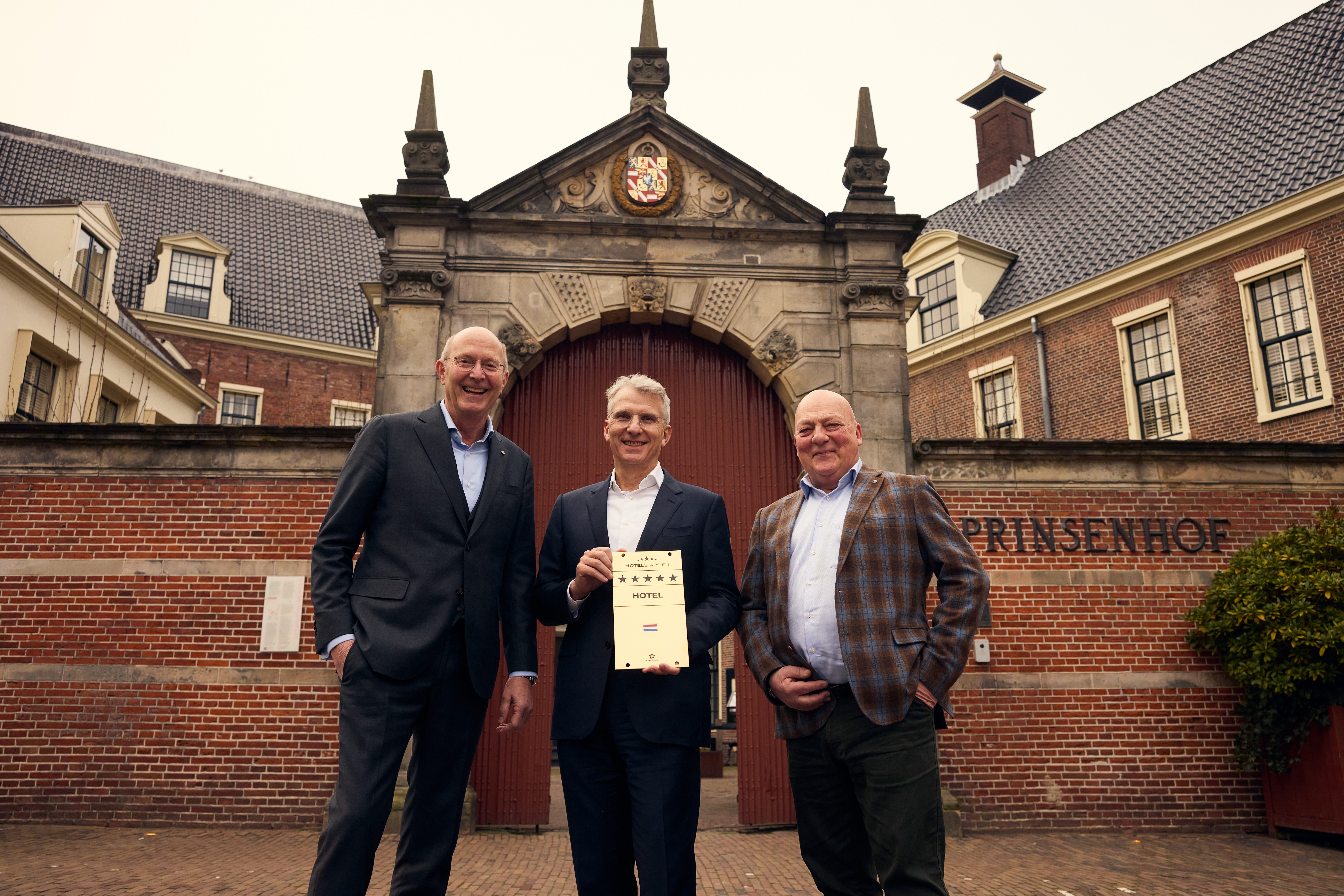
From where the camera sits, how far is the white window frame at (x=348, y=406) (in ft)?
73.2

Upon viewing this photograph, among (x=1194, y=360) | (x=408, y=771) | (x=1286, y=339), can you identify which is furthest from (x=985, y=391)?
(x=408, y=771)

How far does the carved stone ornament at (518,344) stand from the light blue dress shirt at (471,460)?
4479mm

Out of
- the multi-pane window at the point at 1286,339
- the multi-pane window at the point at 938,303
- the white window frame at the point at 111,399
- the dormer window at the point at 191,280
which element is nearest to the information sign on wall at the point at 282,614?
the white window frame at the point at 111,399

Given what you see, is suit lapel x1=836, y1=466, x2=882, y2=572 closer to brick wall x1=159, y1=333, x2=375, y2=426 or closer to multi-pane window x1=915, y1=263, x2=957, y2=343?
multi-pane window x1=915, y1=263, x2=957, y2=343

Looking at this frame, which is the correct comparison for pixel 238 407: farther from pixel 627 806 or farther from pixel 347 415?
pixel 627 806

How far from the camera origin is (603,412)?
796cm

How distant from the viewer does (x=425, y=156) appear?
26.2 ft

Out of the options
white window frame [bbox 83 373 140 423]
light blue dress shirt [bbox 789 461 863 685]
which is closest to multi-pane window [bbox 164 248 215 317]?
white window frame [bbox 83 373 140 423]

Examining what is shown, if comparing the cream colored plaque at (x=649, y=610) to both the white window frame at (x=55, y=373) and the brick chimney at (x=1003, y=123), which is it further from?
the brick chimney at (x=1003, y=123)

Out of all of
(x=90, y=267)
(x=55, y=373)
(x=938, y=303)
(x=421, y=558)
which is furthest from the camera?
(x=938, y=303)

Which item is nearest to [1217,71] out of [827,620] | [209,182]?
[827,620]

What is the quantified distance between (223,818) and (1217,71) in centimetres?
2211

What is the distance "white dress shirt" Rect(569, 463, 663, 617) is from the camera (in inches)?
120

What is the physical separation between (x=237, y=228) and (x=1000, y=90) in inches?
860
